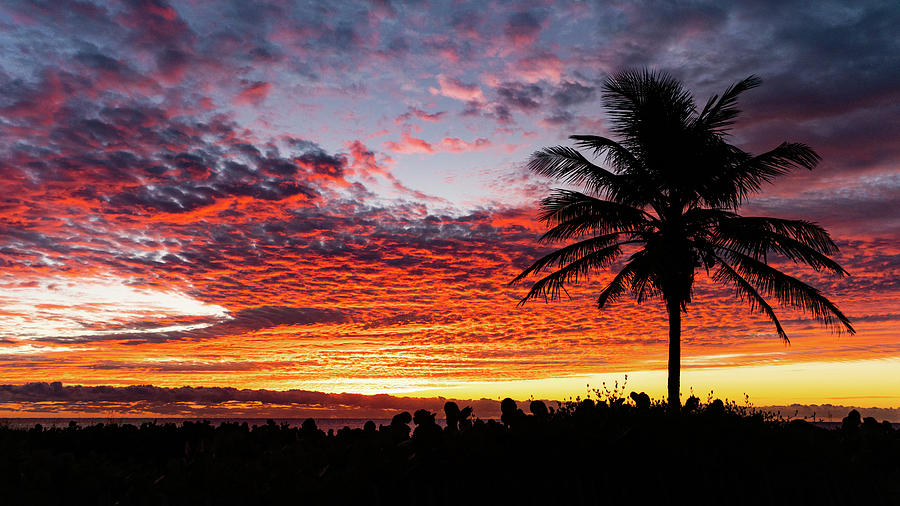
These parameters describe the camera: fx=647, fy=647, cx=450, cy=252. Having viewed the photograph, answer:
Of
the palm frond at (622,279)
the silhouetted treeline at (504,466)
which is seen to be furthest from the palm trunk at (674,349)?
the silhouetted treeline at (504,466)

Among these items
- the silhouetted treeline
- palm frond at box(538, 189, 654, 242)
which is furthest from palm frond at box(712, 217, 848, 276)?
the silhouetted treeline

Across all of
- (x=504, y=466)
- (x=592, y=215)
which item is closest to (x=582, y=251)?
(x=592, y=215)

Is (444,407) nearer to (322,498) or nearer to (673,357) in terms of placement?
(322,498)

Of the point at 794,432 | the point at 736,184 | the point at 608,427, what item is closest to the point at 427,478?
the point at 608,427

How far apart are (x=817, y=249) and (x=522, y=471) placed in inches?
626

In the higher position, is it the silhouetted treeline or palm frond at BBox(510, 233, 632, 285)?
palm frond at BBox(510, 233, 632, 285)

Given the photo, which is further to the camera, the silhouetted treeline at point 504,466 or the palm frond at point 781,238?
the palm frond at point 781,238

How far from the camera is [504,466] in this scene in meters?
3.77

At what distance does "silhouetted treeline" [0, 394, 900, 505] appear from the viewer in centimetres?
327

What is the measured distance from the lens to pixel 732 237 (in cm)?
1739

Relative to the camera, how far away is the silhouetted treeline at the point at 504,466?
3.27 metres

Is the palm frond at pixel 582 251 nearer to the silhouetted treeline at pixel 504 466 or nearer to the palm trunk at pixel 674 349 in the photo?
the palm trunk at pixel 674 349

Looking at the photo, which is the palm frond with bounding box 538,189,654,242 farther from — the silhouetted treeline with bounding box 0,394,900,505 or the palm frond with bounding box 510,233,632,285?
the silhouetted treeline with bounding box 0,394,900,505

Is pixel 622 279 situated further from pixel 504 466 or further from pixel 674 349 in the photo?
pixel 504 466
